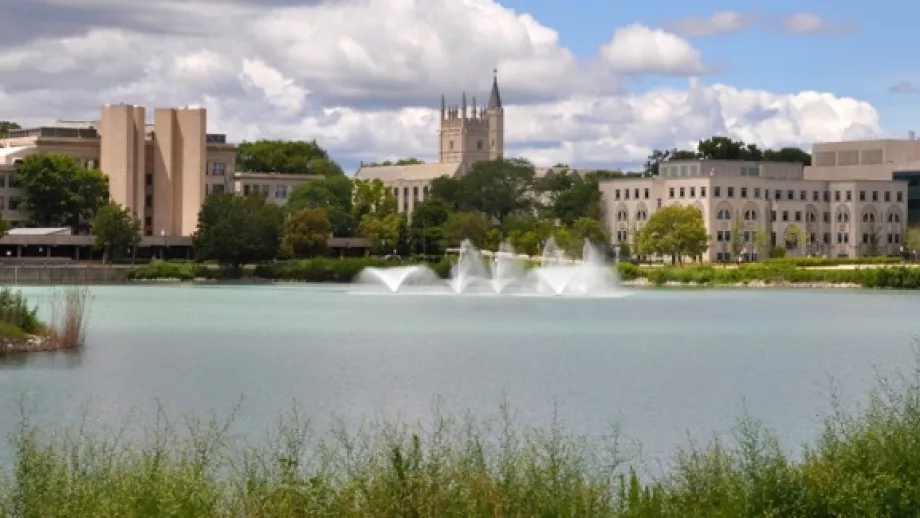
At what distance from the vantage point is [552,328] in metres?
57.5

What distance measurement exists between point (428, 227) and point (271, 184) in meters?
20.3

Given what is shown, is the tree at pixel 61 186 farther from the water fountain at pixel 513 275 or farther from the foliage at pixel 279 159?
the foliage at pixel 279 159

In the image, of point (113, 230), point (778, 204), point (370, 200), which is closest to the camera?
point (113, 230)

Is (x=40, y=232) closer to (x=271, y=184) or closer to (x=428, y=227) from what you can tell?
(x=271, y=184)

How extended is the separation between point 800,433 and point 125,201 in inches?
4046

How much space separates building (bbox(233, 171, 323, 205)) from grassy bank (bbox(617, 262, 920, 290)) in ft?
154

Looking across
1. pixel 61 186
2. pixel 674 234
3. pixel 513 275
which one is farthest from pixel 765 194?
pixel 61 186

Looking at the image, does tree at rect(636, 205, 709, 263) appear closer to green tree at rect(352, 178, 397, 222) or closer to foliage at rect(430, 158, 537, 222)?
green tree at rect(352, 178, 397, 222)

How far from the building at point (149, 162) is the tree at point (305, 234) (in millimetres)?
11248

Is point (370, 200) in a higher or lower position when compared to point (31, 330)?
higher

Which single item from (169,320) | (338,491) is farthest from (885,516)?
(169,320)

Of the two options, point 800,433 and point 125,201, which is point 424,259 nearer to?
point 125,201

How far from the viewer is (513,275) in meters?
109

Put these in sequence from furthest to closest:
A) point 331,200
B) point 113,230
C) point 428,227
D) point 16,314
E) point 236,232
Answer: point 331,200
point 428,227
point 113,230
point 236,232
point 16,314
